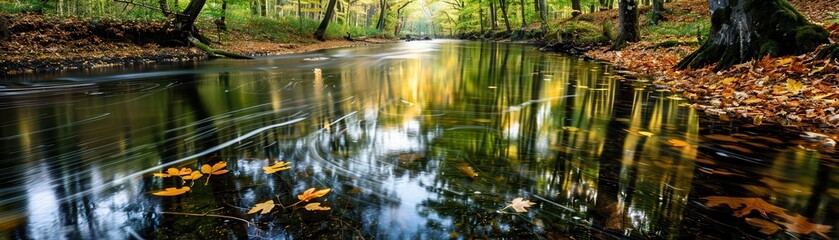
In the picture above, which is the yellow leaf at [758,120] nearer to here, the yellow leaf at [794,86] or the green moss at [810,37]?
the yellow leaf at [794,86]

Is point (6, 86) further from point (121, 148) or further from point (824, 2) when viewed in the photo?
point (824, 2)

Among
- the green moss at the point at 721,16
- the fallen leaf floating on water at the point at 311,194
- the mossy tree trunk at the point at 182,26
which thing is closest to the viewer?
the fallen leaf floating on water at the point at 311,194

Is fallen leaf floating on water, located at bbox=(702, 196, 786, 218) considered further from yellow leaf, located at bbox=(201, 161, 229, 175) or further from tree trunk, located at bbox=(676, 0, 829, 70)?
tree trunk, located at bbox=(676, 0, 829, 70)

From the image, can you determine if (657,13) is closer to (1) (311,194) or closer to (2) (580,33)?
(2) (580,33)

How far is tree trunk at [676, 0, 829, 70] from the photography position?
19.2 ft

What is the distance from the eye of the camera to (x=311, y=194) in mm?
2129

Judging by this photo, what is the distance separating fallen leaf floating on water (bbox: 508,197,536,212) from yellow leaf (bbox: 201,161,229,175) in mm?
1740

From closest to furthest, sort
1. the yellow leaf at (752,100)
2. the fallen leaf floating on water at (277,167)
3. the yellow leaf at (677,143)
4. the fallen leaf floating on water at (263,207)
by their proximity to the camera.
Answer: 1. the fallen leaf floating on water at (263,207)
2. the fallen leaf floating on water at (277,167)
3. the yellow leaf at (677,143)
4. the yellow leaf at (752,100)

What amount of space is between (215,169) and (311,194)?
2.72 feet

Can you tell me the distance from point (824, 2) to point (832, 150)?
51.7ft

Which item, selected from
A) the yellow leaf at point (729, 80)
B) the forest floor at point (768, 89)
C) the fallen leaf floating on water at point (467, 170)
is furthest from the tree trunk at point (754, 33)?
the fallen leaf floating on water at point (467, 170)

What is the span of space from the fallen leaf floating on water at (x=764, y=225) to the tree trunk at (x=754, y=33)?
18.2 ft

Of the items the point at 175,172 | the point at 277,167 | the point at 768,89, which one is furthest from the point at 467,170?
the point at 768,89

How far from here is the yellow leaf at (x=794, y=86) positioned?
447 cm
